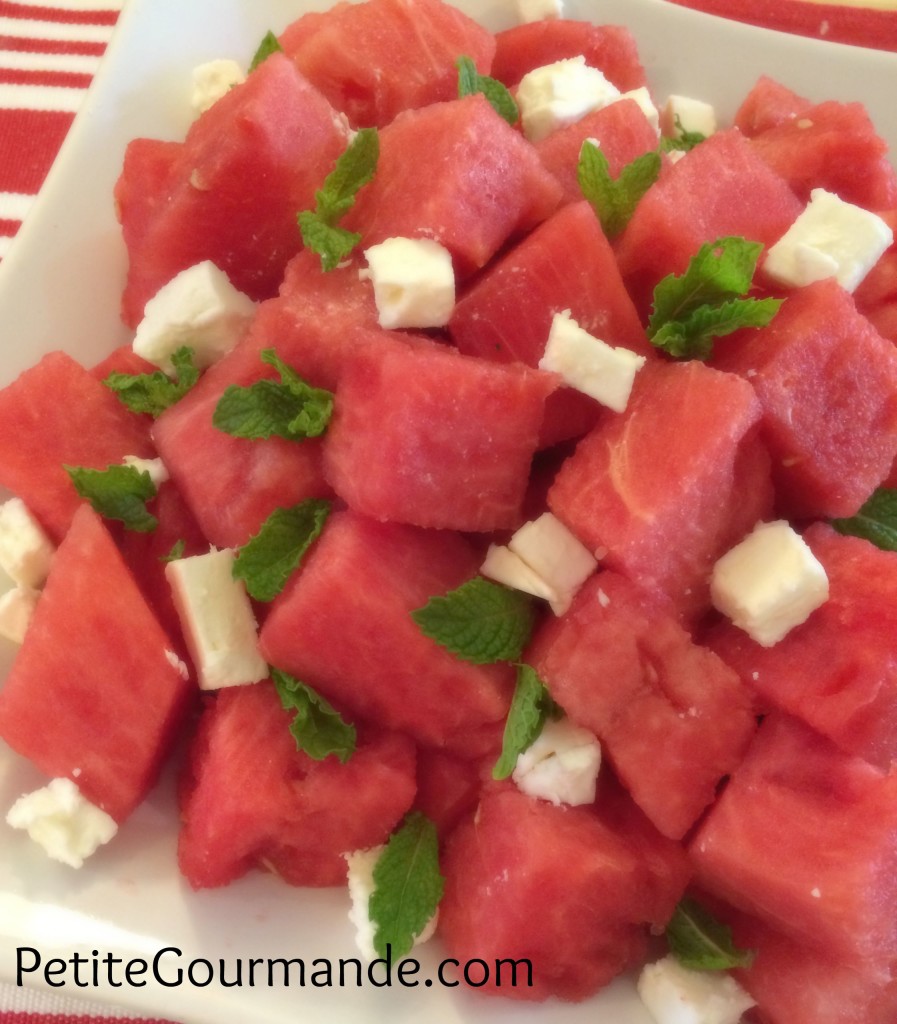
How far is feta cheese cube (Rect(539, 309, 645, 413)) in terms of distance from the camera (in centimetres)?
141

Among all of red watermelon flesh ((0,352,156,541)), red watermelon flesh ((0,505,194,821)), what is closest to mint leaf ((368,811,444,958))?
red watermelon flesh ((0,505,194,821))

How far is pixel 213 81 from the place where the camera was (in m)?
1.96

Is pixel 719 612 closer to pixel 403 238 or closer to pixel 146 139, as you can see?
pixel 403 238

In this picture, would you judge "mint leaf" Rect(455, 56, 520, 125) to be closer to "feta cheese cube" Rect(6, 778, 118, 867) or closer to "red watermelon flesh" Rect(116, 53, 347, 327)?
"red watermelon flesh" Rect(116, 53, 347, 327)

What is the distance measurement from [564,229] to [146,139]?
35.2 inches

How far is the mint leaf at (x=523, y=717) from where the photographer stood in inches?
54.2

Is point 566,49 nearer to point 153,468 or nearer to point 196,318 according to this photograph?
point 196,318

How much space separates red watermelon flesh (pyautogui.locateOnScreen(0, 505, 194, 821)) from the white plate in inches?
3.9

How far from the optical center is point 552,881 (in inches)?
53.6

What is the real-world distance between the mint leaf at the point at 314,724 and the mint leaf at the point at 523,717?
23 centimetres

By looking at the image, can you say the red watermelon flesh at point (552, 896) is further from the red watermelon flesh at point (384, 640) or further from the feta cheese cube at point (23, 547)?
the feta cheese cube at point (23, 547)

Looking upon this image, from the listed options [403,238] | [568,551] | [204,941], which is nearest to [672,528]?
[568,551]

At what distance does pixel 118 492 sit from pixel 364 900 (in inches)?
29.1

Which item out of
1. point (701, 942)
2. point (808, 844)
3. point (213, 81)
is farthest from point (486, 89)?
point (701, 942)
